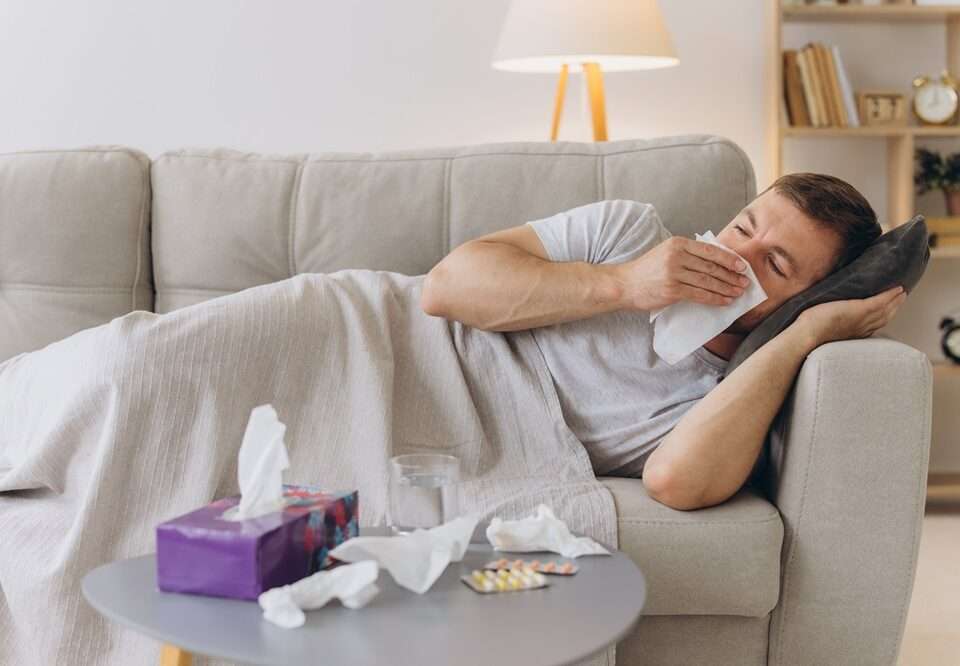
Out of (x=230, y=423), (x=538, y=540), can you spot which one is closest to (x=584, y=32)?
(x=230, y=423)

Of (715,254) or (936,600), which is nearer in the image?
(715,254)

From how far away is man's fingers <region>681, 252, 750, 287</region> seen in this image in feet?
5.72

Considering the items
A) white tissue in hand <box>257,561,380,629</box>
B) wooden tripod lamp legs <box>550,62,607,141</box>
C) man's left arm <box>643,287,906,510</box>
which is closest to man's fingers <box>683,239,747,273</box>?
man's left arm <box>643,287,906,510</box>

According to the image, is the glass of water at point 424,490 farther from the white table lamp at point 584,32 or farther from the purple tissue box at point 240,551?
the white table lamp at point 584,32

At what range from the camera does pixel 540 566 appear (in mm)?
1220

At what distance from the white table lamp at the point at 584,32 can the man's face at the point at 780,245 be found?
1085 mm

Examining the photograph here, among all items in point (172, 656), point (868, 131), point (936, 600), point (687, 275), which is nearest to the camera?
point (172, 656)

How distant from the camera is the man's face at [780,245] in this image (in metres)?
1.79

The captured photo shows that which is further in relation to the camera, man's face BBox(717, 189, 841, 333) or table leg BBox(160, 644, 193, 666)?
man's face BBox(717, 189, 841, 333)

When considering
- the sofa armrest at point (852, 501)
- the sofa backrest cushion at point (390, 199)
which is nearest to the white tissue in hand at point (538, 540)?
the sofa armrest at point (852, 501)

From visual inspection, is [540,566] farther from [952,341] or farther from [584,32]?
[952,341]

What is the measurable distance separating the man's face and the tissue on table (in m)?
0.86

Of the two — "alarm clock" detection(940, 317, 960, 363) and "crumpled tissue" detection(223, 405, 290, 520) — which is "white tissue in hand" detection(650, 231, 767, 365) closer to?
"crumpled tissue" detection(223, 405, 290, 520)

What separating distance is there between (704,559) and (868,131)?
80.1 inches
